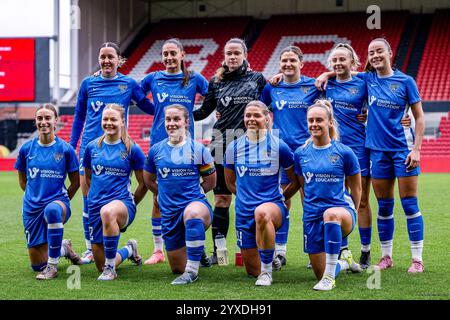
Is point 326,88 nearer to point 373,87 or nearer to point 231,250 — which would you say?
point 373,87

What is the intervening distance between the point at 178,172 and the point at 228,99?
2.79 ft

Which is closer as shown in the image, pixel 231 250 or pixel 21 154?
pixel 21 154

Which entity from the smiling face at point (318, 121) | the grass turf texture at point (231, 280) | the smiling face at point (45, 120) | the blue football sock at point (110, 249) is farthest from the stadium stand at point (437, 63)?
the blue football sock at point (110, 249)

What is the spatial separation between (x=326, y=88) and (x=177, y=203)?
1.54 meters

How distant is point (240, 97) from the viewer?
5.64 metres

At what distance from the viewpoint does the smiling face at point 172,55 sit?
226 inches

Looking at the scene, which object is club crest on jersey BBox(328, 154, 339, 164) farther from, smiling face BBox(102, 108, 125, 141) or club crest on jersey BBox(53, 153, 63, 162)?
club crest on jersey BBox(53, 153, 63, 162)

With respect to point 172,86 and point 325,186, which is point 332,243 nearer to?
point 325,186

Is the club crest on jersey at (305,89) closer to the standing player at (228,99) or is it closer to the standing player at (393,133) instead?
the standing player at (228,99)

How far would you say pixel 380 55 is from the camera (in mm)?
5332

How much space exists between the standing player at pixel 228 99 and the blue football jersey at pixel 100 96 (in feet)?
2.15

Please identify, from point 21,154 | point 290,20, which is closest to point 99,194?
point 21,154

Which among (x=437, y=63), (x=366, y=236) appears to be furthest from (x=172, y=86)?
(x=437, y=63)
